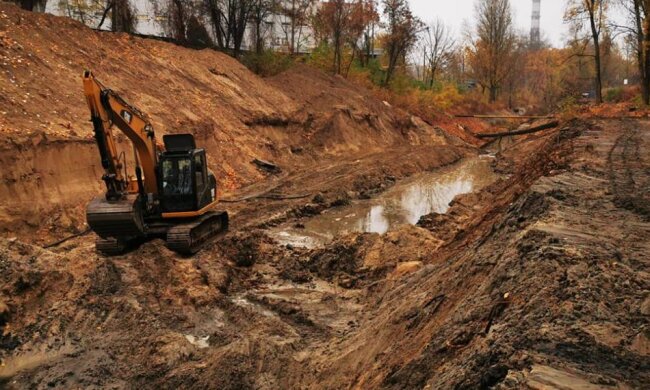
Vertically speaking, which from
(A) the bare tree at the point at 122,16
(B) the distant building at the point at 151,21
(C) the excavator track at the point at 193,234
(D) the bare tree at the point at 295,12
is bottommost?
(C) the excavator track at the point at 193,234

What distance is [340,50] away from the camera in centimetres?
4222

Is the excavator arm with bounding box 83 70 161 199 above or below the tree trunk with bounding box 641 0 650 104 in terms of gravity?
below

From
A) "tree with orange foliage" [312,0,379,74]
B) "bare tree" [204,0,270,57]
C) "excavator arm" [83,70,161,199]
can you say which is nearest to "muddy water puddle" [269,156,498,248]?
"excavator arm" [83,70,161,199]

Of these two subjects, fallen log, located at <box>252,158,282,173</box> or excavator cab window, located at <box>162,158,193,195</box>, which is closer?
excavator cab window, located at <box>162,158,193,195</box>

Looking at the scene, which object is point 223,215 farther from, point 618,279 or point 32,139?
point 618,279

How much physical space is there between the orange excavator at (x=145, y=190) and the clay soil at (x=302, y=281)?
0.47m

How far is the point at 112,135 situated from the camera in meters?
10.2

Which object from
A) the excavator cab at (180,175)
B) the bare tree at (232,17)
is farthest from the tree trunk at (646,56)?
the excavator cab at (180,175)

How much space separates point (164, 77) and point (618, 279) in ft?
68.8

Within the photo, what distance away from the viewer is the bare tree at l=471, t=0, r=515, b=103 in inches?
2343

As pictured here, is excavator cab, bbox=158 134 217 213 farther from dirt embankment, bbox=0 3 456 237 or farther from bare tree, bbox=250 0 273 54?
bare tree, bbox=250 0 273 54

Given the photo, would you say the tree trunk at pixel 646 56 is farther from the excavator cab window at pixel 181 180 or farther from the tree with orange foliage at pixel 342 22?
the excavator cab window at pixel 181 180

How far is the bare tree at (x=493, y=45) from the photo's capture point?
Answer: 59.5 meters

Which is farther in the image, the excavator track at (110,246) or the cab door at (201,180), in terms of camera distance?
the cab door at (201,180)
